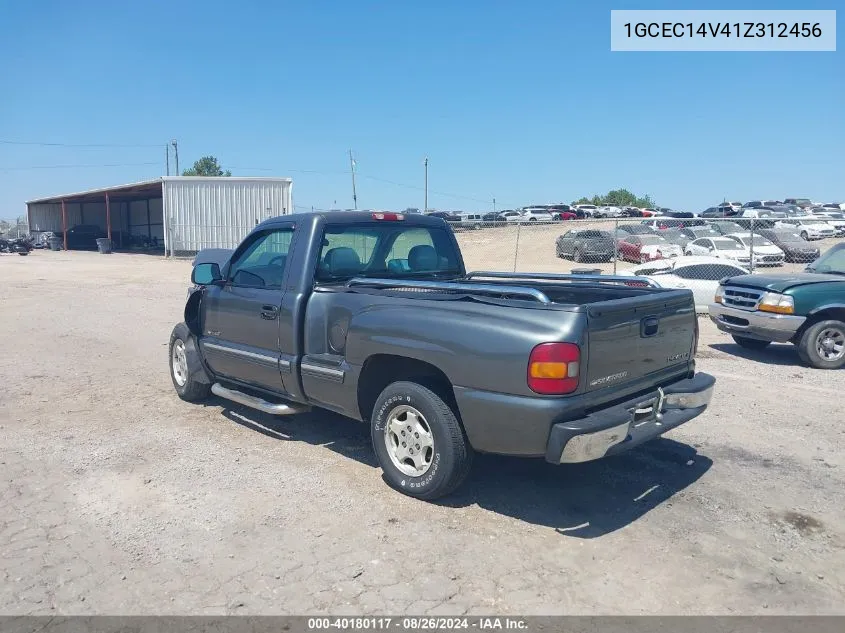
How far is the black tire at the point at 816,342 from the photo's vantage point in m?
8.95

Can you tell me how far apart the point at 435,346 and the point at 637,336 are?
1.24 m

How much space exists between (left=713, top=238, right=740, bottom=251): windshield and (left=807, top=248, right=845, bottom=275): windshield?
1569cm

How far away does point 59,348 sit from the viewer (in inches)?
411

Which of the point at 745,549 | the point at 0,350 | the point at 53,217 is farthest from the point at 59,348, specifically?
the point at 53,217

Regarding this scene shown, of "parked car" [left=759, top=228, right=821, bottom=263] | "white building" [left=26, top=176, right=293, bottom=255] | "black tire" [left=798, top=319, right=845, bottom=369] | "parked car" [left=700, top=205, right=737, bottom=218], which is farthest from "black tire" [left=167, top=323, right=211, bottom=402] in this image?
"parked car" [left=700, top=205, right=737, bottom=218]

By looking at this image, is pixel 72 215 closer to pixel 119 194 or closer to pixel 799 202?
pixel 119 194

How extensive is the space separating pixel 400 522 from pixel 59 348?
8003 mm

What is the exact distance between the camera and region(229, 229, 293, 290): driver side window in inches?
229

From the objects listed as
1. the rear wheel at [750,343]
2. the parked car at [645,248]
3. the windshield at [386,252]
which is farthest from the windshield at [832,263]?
the parked car at [645,248]

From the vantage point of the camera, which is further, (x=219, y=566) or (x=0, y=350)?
(x=0, y=350)

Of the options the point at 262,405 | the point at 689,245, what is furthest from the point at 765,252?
the point at 262,405

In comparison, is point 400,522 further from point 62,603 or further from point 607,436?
point 62,603

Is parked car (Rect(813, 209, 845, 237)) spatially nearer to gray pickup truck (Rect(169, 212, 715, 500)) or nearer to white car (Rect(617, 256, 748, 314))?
white car (Rect(617, 256, 748, 314))

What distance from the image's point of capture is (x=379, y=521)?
4402mm
